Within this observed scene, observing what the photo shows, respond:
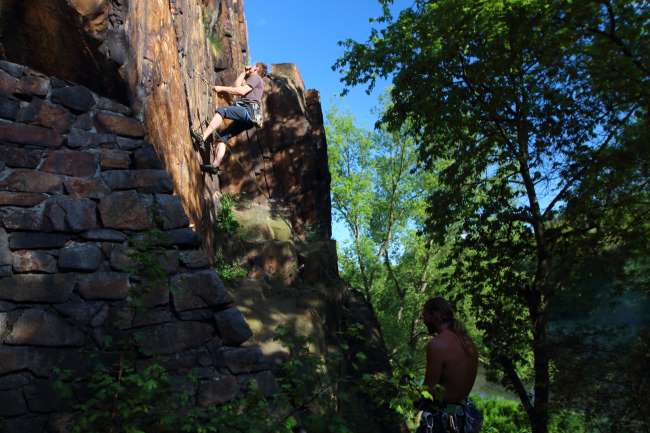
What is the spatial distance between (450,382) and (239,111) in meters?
5.87

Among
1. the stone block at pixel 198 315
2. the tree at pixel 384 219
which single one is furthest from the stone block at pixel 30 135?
the tree at pixel 384 219

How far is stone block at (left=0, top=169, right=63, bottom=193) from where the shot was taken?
3953 mm

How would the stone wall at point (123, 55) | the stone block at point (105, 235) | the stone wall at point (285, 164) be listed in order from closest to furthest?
the stone block at point (105, 235), the stone wall at point (123, 55), the stone wall at point (285, 164)

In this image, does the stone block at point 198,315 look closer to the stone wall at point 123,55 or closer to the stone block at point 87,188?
the stone block at point 87,188

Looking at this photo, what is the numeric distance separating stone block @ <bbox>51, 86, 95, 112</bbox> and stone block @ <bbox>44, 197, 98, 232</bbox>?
853 millimetres

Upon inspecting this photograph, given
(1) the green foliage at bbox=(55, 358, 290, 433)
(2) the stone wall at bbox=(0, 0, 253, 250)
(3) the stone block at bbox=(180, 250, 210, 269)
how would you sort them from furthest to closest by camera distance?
(2) the stone wall at bbox=(0, 0, 253, 250)
(3) the stone block at bbox=(180, 250, 210, 269)
(1) the green foliage at bbox=(55, 358, 290, 433)

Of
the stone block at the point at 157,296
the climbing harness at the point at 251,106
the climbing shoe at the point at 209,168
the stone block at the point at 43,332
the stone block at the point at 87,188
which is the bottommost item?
the stone block at the point at 43,332

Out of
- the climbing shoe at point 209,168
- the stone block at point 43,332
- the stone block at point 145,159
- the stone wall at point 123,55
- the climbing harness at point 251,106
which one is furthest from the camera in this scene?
the climbing harness at point 251,106

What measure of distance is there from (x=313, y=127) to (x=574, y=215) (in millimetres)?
7212

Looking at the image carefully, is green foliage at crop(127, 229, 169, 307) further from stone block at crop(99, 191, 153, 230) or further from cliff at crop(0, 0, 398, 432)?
stone block at crop(99, 191, 153, 230)

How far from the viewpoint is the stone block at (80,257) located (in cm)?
388

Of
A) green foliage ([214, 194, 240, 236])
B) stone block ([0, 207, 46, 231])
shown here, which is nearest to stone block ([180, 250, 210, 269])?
stone block ([0, 207, 46, 231])

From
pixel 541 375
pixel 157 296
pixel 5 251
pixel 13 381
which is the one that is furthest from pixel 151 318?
pixel 541 375

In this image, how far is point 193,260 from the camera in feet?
13.9
